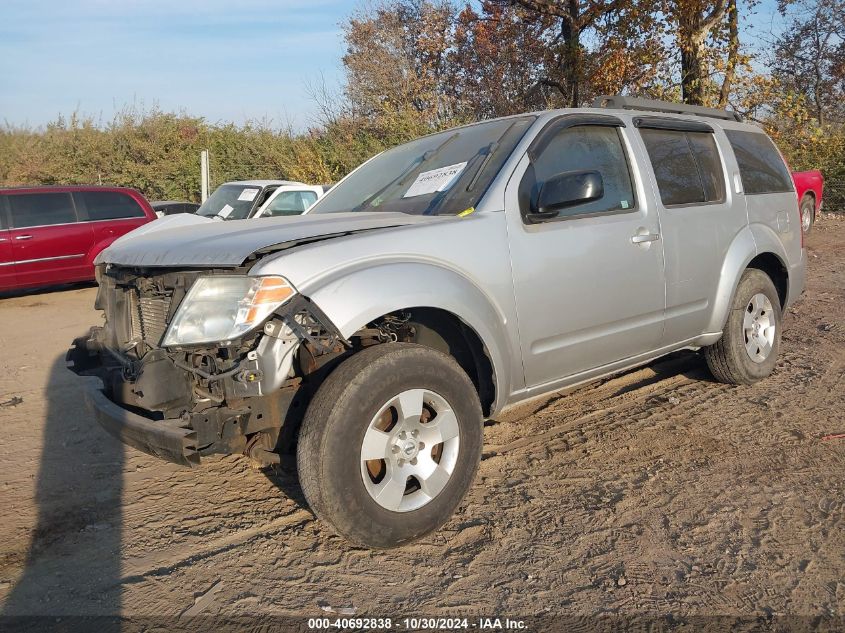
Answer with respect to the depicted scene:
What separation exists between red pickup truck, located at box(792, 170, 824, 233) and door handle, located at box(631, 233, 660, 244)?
11.5 m

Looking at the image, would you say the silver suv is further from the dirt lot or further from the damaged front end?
the dirt lot

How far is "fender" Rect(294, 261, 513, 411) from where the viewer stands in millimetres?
2664

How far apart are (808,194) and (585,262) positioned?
1271 cm

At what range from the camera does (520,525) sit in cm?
306

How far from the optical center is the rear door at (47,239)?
9.88 metres

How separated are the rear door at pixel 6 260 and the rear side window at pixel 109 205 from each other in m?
1.20

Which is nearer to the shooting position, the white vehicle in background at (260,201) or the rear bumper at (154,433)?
the rear bumper at (154,433)

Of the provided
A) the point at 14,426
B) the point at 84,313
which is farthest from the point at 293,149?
the point at 14,426

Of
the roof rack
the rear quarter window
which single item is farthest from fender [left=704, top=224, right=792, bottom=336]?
the roof rack

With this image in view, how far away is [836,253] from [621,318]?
9986 millimetres

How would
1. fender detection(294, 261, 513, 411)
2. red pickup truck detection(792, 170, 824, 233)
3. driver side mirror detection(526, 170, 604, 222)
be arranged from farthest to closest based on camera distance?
1. red pickup truck detection(792, 170, 824, 233)
2. driver side mirror detection(526, 170, 604, 222)
3. fender detection(294, 261, 513, 411)

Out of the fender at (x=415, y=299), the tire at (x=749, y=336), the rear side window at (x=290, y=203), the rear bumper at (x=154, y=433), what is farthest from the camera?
the rear side window at (x=290, y=203)

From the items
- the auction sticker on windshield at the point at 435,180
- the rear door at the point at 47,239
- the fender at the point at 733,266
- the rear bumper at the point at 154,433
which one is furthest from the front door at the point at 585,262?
the rear door at the point at 47,239

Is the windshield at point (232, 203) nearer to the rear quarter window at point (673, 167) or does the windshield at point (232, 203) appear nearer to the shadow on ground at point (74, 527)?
the shadow on ground at point (74, 527)
